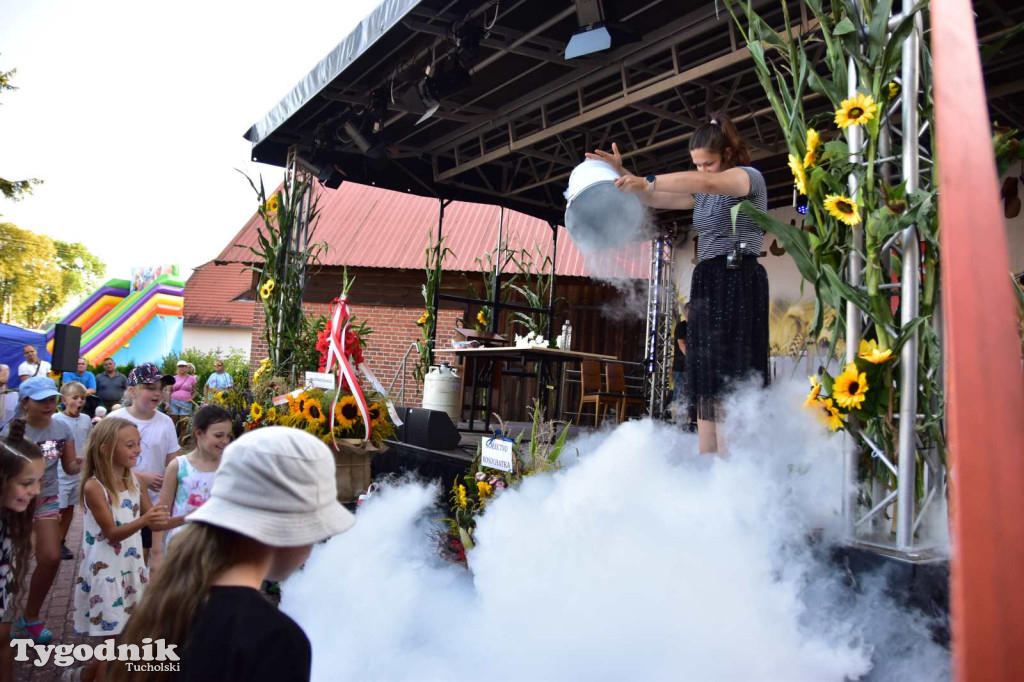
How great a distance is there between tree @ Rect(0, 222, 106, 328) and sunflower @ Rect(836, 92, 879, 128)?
3204 cm

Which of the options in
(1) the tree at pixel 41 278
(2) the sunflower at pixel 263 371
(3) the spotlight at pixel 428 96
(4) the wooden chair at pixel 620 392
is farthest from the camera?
(1) the tree at pixel 41 278

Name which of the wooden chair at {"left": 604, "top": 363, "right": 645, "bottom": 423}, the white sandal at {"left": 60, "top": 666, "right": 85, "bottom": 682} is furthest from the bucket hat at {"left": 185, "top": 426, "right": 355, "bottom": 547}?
the wooden chair at {"left": 604, "top": 363, "right": 645, "bottom": 423}

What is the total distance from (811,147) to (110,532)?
2.94 metres

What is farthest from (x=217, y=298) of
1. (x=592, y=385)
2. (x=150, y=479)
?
(x=150, y=479)

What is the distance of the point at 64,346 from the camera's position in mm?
10039

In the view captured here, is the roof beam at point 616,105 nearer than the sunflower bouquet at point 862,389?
No

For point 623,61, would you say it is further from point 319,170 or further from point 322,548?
point 322,548

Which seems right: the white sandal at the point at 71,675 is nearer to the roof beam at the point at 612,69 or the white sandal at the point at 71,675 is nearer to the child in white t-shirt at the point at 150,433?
the child in white t-shirt at the point at 150,433

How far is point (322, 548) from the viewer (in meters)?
3.49

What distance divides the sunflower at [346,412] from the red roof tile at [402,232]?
9.28 metres

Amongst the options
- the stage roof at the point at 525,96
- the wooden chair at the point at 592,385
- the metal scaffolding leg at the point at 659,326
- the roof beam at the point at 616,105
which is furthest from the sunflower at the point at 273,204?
the metal scaffolding leg at the point at 659,326

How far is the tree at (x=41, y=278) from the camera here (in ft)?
123

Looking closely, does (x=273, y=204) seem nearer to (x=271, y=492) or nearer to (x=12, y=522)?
(x=12, y=522)

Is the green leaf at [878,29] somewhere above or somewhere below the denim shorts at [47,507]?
above
